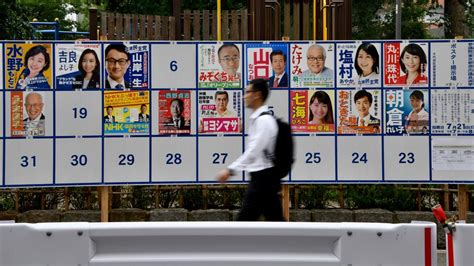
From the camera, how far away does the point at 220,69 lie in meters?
10.7

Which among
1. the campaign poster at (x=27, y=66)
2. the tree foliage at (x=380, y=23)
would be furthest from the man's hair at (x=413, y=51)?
the tree foliage at (x=380, y=23)

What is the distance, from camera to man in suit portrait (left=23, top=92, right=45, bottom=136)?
10.5 metres

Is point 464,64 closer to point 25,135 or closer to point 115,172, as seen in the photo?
point 115,172

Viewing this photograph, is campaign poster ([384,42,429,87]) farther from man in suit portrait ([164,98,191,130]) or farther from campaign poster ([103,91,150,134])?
campaign poster ([103,91,150,134])

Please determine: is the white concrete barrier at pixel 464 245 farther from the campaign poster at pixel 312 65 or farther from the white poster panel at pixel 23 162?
the white poster panel at pixel 23 162

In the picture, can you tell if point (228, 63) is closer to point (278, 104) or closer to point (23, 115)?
point (278, 104)

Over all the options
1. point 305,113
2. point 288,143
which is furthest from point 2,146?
point 288,143

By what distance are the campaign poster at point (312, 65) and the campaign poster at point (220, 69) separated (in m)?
0.74

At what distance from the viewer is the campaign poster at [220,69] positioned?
10727 millimetres

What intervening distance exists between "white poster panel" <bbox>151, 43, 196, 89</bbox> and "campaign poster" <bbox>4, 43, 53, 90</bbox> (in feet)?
4.46

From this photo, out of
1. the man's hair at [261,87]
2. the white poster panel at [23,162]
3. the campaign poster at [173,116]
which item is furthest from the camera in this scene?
the campaign poster at [173,116]

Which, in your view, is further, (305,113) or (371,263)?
(305,113)

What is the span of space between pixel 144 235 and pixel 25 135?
648 centimetres

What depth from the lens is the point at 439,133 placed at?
1066 cm
